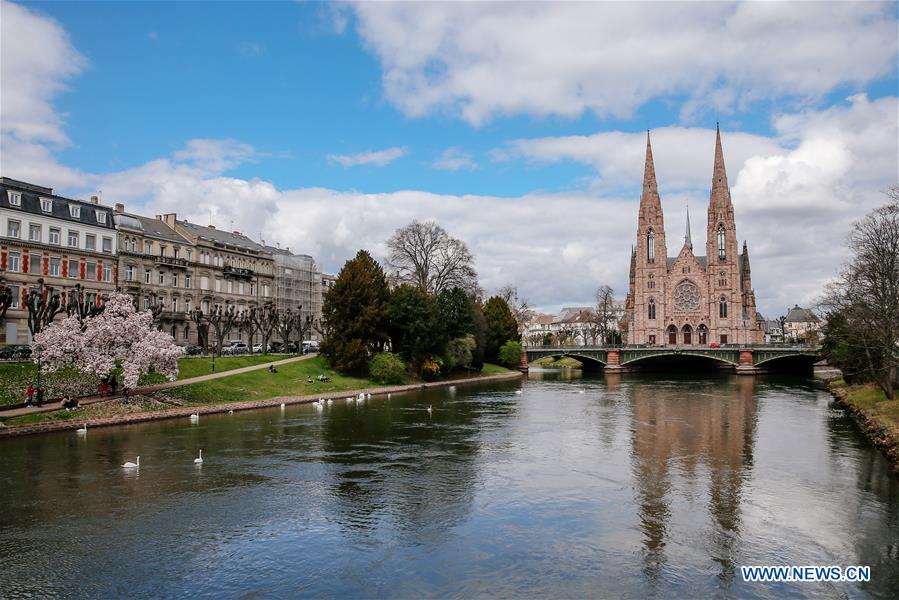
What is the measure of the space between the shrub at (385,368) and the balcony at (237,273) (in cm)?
2922

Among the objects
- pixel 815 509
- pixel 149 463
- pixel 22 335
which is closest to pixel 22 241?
pixel 22 335

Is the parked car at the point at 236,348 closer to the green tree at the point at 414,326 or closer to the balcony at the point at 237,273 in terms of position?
the balcony at the point at 237,273

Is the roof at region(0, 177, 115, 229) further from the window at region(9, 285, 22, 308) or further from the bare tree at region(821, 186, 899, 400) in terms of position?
the bare tree at region(821, 186, 899, 400)

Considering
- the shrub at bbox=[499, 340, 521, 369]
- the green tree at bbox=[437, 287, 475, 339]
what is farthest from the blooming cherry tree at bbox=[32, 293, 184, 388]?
the shrub at bbox=[499, 340, 521, 369]

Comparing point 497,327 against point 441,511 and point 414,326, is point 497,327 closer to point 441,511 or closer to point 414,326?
point 414,326

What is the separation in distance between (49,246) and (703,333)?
377 ft

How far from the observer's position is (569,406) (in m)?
54.8

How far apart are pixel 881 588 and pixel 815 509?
272 inches

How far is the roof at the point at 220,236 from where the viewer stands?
86012mm

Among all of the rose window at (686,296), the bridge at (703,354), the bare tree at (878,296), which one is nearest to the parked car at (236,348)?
the bridge at (703,354)

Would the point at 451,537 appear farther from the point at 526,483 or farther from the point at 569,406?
the point at 569,406

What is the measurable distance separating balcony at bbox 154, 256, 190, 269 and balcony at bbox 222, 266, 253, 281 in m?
6.50

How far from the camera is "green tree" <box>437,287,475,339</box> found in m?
79.0

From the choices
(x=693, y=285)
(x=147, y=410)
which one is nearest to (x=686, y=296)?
(x=693, y=285)
